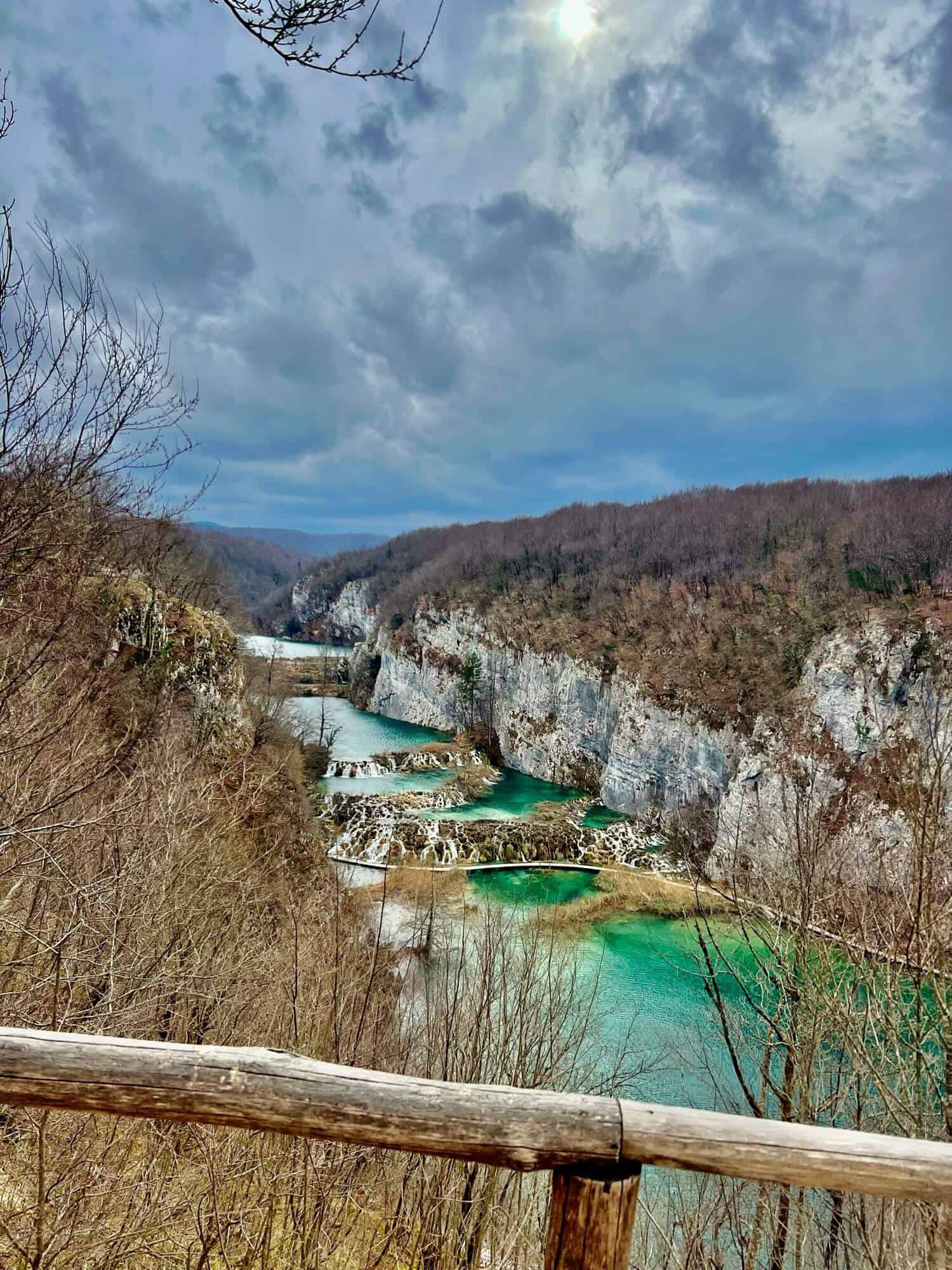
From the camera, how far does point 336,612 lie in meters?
117

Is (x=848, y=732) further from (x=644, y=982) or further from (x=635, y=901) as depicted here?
(x=644, y=982)

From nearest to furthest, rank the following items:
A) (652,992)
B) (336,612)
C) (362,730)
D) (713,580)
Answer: (652,992) < (713,580) < (362,730) < (336,612)

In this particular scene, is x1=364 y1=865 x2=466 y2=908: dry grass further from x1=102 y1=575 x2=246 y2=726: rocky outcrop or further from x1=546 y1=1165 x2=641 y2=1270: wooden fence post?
x1=546 y1=1165 x2=641 y2=1270: wooden fence post

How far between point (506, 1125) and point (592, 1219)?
0.32 meters

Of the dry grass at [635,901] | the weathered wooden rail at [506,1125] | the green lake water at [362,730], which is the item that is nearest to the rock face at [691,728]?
the dry grass at [635,901]

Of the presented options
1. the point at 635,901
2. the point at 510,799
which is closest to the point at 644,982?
the point at 635,901

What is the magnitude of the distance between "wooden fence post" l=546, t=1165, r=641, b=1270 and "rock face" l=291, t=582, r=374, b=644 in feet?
323

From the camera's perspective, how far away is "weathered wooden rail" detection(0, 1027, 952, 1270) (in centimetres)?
149

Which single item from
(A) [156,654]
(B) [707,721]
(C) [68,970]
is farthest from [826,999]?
(B) [707,721]

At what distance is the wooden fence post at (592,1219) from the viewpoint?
4.97 feet

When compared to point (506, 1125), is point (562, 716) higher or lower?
lower

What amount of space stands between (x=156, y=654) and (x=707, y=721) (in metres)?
27.0

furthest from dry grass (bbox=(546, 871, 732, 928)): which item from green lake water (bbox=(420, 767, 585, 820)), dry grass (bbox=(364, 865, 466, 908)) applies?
green lake water (bbox=(420, 767, 585, 820))

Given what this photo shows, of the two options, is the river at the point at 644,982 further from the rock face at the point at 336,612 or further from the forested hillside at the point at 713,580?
the rock face at the point at 336,612
